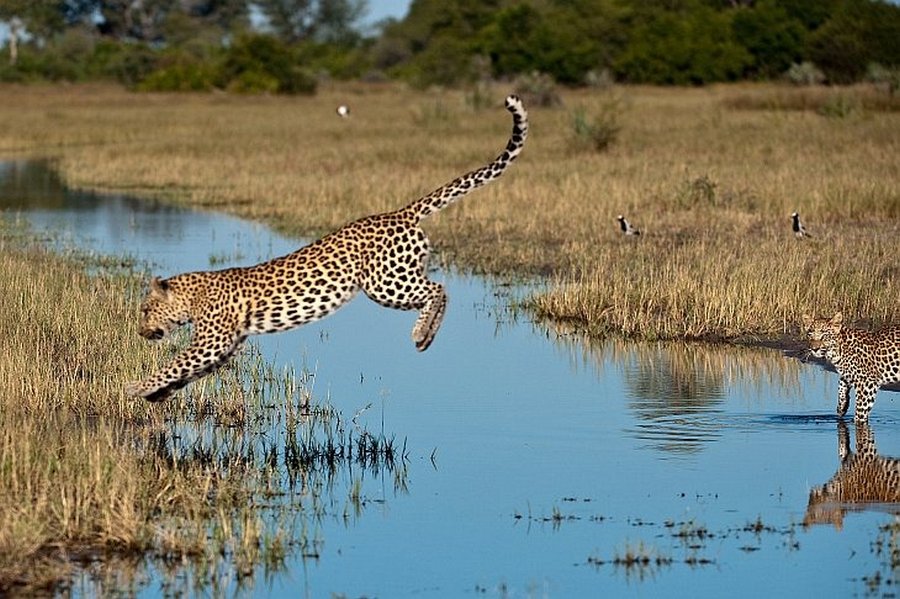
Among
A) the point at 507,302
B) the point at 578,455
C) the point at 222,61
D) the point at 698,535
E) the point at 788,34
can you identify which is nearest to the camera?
the point at 698,535

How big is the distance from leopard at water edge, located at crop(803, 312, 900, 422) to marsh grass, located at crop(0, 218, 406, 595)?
10.1 feet

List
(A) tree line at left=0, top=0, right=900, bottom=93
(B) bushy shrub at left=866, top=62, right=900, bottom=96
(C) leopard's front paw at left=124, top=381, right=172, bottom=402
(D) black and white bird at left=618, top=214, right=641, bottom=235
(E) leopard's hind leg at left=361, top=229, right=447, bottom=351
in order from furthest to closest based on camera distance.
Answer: (A) tree line at left=0, top=0, right=900, bottom=93, (B) bushy shrub at left=866, top=62, right=900, bottom=96, (D) black and white bird at left=618, top=214, right=641, bottom=235, (E) leopard's hind leg at left=361, top=229, right=447, bottom=351, (C) leopard's front paw at left=124, top=381, right=172, bottom=402

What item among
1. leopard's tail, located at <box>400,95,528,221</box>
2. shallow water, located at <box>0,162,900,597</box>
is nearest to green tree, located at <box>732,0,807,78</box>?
shallow water, located at <box>0,162,900,597</box>

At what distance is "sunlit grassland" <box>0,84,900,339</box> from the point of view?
16.0 m

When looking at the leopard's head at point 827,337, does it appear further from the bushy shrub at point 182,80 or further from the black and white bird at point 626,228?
the bushy shrub at point 182,80

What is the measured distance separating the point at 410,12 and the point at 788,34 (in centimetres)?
4716

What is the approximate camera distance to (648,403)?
1259cm

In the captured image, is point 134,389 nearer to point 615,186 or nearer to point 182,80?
point 615,186

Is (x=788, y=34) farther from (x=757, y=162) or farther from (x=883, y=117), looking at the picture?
(x=757, y=162)

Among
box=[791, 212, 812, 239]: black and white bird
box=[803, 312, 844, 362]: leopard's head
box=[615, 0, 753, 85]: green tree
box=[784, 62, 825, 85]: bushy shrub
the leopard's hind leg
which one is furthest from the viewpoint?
box=[615, 0, 753, 85]: green tree

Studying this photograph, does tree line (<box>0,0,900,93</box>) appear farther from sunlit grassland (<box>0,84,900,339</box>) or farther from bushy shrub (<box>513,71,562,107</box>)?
sunlit grassland (<box>0,84,900,339</box>)

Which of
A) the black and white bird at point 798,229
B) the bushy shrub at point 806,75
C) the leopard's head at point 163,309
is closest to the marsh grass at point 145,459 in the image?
the leopard's head at point 163,309

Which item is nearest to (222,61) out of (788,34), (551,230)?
(788,34)

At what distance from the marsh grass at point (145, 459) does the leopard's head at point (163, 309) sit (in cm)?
64
